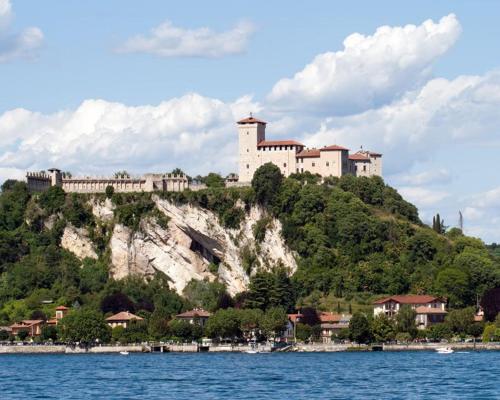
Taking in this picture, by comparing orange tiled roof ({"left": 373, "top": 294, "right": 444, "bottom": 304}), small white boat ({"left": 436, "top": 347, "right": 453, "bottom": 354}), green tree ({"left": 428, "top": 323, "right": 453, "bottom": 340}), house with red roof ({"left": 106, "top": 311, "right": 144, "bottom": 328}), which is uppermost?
orange tiled roof ({"left": 373, "top": 294, "right": 444, "bottom": 304})

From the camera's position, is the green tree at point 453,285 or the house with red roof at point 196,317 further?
the green tree at point 453,285

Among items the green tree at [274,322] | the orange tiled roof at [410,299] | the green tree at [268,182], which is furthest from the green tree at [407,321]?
the green tree at [268,182]

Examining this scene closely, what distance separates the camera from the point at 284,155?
483 feet

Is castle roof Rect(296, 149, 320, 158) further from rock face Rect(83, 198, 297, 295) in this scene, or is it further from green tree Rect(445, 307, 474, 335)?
green tree Rect(445, 307, 474, 335)

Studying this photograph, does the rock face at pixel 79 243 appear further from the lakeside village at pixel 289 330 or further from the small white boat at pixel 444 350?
the small white boat at pixel 444 350

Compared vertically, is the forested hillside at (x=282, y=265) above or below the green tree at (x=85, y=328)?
above

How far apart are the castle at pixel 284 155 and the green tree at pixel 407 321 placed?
25724 mm

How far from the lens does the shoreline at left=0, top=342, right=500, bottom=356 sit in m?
121

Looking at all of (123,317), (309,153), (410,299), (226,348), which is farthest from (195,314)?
(309,153)

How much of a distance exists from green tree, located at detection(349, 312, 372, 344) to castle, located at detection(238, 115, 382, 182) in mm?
29556

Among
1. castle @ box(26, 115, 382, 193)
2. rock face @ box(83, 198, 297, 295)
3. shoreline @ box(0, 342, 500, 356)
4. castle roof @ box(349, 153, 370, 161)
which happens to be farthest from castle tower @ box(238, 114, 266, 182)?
shoreline @ box(0, 342, 500, 356)

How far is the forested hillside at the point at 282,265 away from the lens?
5325 inches

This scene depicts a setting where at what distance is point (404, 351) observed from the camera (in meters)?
120

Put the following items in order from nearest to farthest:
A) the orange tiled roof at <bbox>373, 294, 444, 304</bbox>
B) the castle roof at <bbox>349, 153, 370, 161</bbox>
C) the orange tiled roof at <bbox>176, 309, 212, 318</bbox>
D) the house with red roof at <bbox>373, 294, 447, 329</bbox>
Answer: the house with red roof at <bbox>373, 294, 447, 329</bbox>
the orange tiled roof at <bbox>373, 294, 444, 304</bbox>
the orange tiled roof at <bbox>176, 309, 212, 318</bbox>
the castle roof at <bbox>349, 153, 370, 161</bbox>
